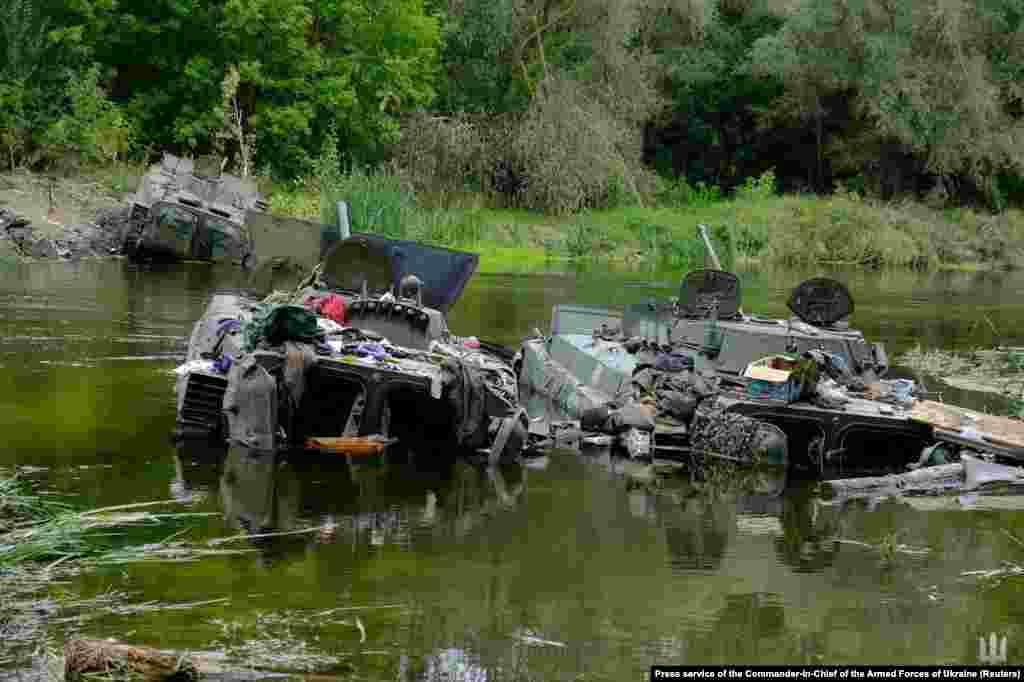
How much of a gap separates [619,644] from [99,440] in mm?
7649

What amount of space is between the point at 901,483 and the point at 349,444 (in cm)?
550

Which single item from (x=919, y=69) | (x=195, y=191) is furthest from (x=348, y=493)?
(x=919, y=69)

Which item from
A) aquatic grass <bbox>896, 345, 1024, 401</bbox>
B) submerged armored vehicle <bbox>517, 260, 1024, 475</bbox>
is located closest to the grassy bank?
aquatic grass <bbox>896, 345, 1024, 401</bbox>

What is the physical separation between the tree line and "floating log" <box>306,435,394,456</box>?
87.0ft

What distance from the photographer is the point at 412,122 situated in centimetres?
4925

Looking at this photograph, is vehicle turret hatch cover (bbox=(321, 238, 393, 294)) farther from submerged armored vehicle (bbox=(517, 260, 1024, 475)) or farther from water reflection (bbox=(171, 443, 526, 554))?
Result: water reflection (bbox=(171, 443, 526, 554))

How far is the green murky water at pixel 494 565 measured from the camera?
9.68m

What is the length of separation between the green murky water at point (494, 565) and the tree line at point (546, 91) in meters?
26.0

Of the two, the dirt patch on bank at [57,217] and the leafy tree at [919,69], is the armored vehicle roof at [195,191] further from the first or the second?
the leafy tree at [919,69]

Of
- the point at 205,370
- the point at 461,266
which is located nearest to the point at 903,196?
the point at 461,266

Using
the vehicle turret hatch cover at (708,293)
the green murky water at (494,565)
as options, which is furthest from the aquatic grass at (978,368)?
the green murky water at (494,565)

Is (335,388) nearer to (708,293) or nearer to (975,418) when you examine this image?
(708,293)

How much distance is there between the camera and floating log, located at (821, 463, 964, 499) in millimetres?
15219

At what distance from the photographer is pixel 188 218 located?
36.5 meters
